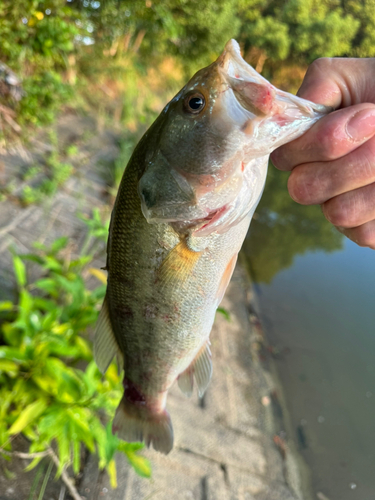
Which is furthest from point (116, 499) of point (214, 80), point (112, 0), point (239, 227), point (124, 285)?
point (112, 0)

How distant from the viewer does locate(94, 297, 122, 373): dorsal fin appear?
1421 mm

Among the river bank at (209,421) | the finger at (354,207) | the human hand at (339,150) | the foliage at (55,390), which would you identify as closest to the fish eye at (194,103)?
the human hand at (339,150)

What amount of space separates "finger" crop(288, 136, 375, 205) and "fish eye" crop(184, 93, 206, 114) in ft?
1.27

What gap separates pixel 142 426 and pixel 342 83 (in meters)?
1.63

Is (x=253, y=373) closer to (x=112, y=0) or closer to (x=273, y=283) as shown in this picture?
(x=273, y=283)

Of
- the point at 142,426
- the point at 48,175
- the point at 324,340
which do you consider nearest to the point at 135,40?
the point at 48,175

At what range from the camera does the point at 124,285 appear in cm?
126

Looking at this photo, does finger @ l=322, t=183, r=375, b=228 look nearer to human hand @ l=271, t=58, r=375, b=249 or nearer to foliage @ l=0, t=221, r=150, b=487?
human hand @ l=271, t=58, r=375, b=249

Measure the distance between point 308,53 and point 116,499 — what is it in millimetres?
13341

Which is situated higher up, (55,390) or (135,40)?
(135,40)

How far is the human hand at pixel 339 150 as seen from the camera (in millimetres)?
971

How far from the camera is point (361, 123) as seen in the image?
0.95 meters

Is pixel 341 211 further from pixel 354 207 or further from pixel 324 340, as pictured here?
pixel 324 340

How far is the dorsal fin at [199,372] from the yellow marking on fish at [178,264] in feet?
1.44
